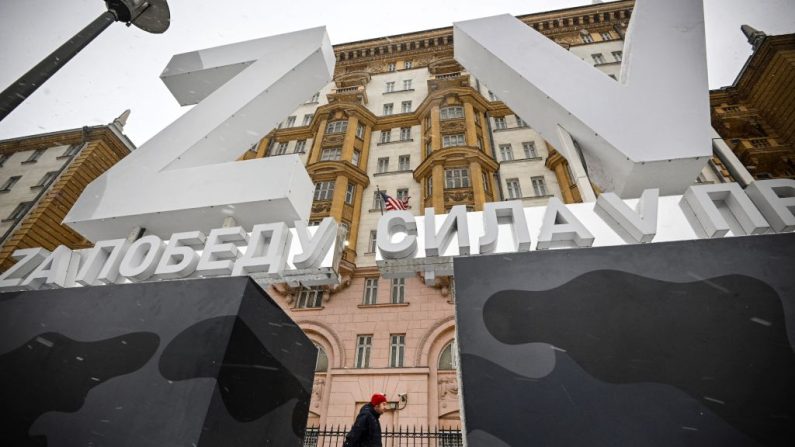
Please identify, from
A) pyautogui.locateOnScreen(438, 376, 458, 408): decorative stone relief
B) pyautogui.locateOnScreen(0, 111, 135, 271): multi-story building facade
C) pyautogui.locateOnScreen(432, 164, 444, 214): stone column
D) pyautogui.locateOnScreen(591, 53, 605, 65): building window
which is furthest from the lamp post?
pyautogui.locateOnScreen(591, 53, 605, 65): building window

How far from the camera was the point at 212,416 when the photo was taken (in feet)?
8.35

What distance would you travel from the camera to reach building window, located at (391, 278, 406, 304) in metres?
17.0

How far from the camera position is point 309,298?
18000 mm

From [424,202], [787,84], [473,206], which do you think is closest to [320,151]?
[424,202]

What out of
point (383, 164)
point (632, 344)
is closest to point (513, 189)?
point (383, 164)

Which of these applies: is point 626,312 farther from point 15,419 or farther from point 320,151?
point 320,151

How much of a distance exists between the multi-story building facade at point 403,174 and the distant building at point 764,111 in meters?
4.24

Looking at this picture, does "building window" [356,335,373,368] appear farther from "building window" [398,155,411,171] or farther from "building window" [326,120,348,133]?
"building window" [326,120,348,133]

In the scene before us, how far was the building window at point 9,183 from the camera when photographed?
849 inches

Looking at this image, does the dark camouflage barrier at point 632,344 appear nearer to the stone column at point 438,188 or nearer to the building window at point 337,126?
the stone column at point 438,188

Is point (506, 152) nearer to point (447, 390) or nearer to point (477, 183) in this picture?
point (477, 183)

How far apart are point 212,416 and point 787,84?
31.5 m

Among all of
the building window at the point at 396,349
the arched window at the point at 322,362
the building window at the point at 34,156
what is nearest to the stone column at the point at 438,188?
the building window at the point at 396,349

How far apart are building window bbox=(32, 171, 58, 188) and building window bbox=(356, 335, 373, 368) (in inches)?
840
